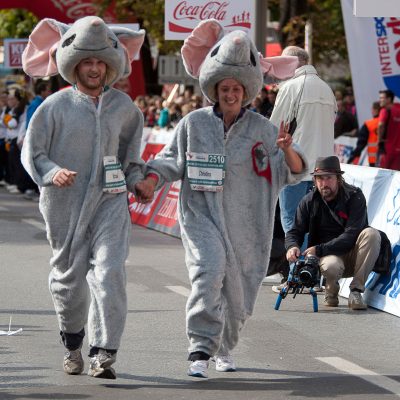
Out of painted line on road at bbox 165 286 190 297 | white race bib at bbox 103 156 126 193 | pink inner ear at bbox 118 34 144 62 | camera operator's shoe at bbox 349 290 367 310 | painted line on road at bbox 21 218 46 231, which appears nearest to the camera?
white race bib at bbox 103 156 126 193

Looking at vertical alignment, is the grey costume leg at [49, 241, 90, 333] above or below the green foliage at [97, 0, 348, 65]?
below

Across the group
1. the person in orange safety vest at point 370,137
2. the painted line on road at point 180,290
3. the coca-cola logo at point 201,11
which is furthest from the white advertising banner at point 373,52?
the painted line on road at point 180,290

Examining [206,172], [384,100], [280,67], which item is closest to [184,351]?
[206,172]

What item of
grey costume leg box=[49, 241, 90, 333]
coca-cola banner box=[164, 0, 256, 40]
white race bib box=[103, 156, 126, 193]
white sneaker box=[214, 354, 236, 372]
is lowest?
white sneaker box=[214, 354, 236, 372]

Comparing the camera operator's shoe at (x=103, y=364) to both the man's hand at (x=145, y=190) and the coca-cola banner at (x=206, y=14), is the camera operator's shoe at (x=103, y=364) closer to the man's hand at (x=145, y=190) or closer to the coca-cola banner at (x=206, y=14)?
the man's hand at (x=145, y=190)

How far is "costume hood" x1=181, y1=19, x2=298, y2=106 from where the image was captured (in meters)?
7.34

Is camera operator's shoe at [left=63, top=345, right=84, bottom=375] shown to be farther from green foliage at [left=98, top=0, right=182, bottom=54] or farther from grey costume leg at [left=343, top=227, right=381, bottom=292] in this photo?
green foliage at [left=98, top=0, right=182, bottom=54]

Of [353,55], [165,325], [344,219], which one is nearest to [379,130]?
[353,55]

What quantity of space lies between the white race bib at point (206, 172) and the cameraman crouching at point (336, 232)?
2820mm

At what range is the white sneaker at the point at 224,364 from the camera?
750 cm

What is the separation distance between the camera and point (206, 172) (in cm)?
723

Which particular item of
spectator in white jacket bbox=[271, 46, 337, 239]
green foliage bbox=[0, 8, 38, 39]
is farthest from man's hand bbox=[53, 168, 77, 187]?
green foliage bbox=[0, 8, 38, 39]

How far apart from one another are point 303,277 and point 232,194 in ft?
8.92

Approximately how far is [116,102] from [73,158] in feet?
1.35
